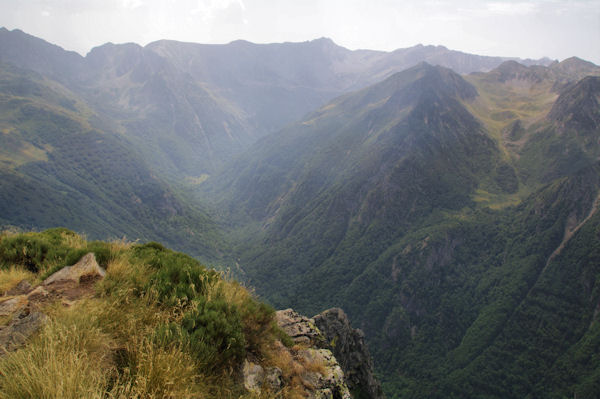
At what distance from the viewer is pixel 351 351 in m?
25.2

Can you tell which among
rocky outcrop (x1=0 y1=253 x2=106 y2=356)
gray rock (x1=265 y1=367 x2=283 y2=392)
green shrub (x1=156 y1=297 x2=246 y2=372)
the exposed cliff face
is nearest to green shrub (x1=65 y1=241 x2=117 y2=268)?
rocky outcrop (x1=0 y1=253 x2=106 y2=356)

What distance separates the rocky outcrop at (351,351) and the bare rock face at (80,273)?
1603cm

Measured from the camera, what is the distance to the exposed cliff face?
9031mm

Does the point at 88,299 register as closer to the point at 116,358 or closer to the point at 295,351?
the point at 116,358

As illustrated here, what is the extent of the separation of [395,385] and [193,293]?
14984 centimetres

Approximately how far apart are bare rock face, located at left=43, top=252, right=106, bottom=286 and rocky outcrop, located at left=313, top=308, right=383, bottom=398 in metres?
16.0

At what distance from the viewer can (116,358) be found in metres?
5.65

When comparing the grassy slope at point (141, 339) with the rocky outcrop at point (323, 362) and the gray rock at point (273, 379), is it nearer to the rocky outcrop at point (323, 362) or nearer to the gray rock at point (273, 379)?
the gray rock at point (273, 379)

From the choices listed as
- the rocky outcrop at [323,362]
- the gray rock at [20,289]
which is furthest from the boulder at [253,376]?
the gray rock at [20,289]

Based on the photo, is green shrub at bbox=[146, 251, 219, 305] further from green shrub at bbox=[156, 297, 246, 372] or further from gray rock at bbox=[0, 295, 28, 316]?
gray rock at bbox=[0, 295, 28, 316]

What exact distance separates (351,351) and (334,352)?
6020 mm

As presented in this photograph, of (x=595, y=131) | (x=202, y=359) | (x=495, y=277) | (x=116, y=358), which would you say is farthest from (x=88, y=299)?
(x=595, y=131)

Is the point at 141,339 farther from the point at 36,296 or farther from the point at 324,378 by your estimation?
the point at 324,378

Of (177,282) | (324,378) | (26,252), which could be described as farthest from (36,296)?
(324,378)
